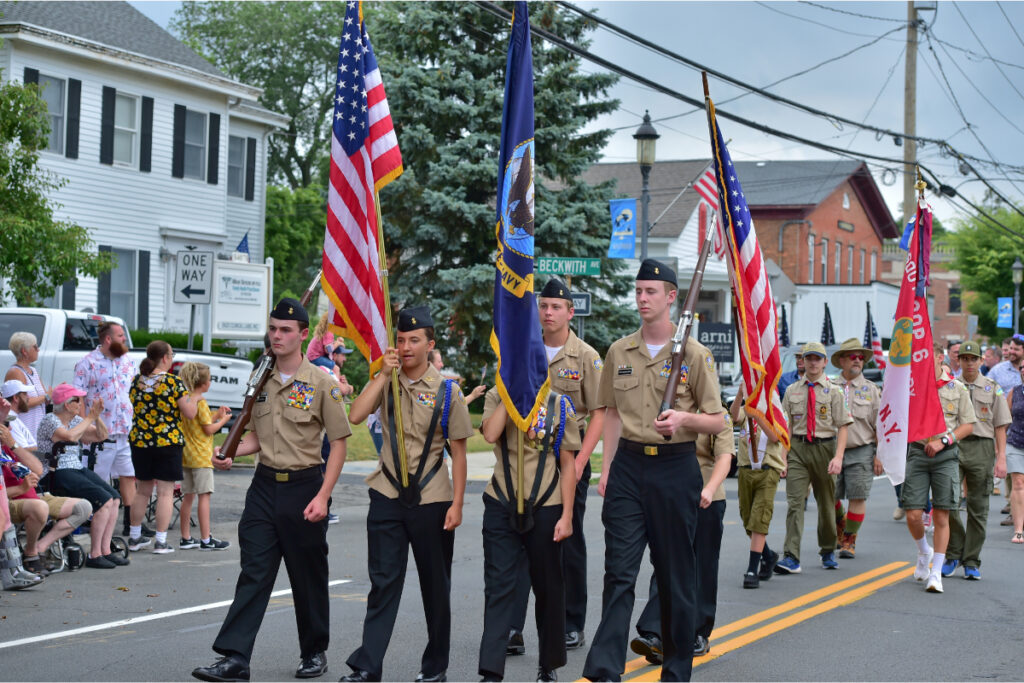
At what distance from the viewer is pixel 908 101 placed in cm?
2930

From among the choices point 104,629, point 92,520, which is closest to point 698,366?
point 104,629

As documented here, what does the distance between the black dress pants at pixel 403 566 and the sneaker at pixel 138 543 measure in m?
5.77

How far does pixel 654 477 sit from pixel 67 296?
22.7 m

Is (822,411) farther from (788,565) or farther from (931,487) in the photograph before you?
(788,565)

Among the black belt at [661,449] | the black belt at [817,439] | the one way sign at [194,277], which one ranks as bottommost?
the black belt at [817,439]

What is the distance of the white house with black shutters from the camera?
87.4 ft

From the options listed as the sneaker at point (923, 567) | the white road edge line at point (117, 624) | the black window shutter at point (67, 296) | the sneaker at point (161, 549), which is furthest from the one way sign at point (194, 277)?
the sneaker at point (923, 567)

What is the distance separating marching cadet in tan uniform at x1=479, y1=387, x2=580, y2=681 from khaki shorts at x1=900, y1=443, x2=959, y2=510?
16.9 feet

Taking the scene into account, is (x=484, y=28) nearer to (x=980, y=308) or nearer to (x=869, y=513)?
(x=869, y=513)

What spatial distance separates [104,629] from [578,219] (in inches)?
789

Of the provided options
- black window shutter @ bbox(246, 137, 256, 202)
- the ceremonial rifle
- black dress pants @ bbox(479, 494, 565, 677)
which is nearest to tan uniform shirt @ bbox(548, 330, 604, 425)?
black dress pants @ bbox(479, 494, 565, 677)

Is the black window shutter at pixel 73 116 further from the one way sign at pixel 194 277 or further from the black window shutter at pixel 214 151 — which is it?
the one way sign at pixel 194 277

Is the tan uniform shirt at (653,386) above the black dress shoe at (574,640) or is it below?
above

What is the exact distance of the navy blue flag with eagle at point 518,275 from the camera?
656 cm
